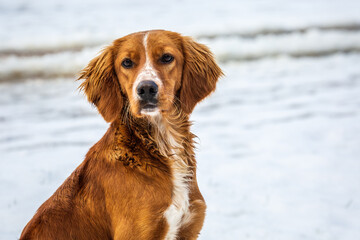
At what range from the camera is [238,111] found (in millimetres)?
7551

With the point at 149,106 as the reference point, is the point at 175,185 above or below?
below

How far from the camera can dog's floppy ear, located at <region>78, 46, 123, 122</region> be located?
292 centimetres

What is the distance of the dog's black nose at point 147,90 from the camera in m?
2.70

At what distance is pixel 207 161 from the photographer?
566cm

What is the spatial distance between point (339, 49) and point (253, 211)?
302 inches

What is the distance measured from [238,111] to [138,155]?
495 cm

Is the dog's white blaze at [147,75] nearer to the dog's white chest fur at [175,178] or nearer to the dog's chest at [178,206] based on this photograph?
the dog's white chest fur at [175,178]

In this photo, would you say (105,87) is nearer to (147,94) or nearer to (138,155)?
(147,94)

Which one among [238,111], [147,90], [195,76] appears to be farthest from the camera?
[238,111]

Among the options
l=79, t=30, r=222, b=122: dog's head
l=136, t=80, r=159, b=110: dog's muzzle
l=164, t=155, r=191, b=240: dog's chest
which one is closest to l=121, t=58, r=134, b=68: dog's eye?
l=79, t=30, r=222, b=122: dog's head

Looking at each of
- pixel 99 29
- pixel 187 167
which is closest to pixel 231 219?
pixel 187 167

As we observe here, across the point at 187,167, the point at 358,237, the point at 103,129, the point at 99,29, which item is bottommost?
the point at 358,237

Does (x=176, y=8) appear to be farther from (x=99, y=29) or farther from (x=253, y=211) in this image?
(x=253, y=211)

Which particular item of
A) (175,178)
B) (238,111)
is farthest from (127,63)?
(238,111)
